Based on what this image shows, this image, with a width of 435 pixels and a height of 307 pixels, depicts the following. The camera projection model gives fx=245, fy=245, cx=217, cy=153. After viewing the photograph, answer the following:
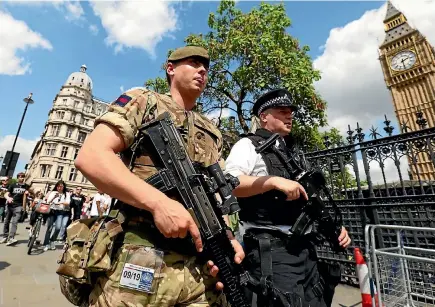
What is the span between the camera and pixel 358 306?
398 cm

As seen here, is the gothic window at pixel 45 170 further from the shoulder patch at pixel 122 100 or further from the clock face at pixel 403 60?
the clock face at pixel 403 60

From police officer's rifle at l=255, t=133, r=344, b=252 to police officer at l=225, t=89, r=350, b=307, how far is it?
56 mm

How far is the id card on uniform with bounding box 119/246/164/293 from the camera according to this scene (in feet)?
3.51

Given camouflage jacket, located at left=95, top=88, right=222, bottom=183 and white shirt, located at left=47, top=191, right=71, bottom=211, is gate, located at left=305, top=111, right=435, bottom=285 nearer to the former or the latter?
camouflage jacket, located at left=95, top=88, right=222, bottom=183

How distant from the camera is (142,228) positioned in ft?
3.87

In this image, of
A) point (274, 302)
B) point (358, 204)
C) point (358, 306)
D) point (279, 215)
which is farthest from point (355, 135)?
point (274, 302)

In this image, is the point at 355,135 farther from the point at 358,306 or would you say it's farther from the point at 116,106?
the point at 116,106

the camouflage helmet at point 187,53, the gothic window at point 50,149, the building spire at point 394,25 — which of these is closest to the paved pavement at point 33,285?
the camouflage helmet at point 187,53

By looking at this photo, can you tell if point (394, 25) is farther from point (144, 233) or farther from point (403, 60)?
point (144, 233)

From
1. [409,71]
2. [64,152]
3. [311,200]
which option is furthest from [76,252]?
[409,71]

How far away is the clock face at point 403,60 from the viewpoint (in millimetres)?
53719

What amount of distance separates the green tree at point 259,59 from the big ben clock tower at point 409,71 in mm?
51938

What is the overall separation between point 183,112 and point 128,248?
0.85m

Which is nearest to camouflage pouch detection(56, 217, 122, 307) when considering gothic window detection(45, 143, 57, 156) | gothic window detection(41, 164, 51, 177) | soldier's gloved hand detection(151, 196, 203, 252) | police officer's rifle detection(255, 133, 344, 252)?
soldier's gloved hand detection(151, 196, 203, 252)
